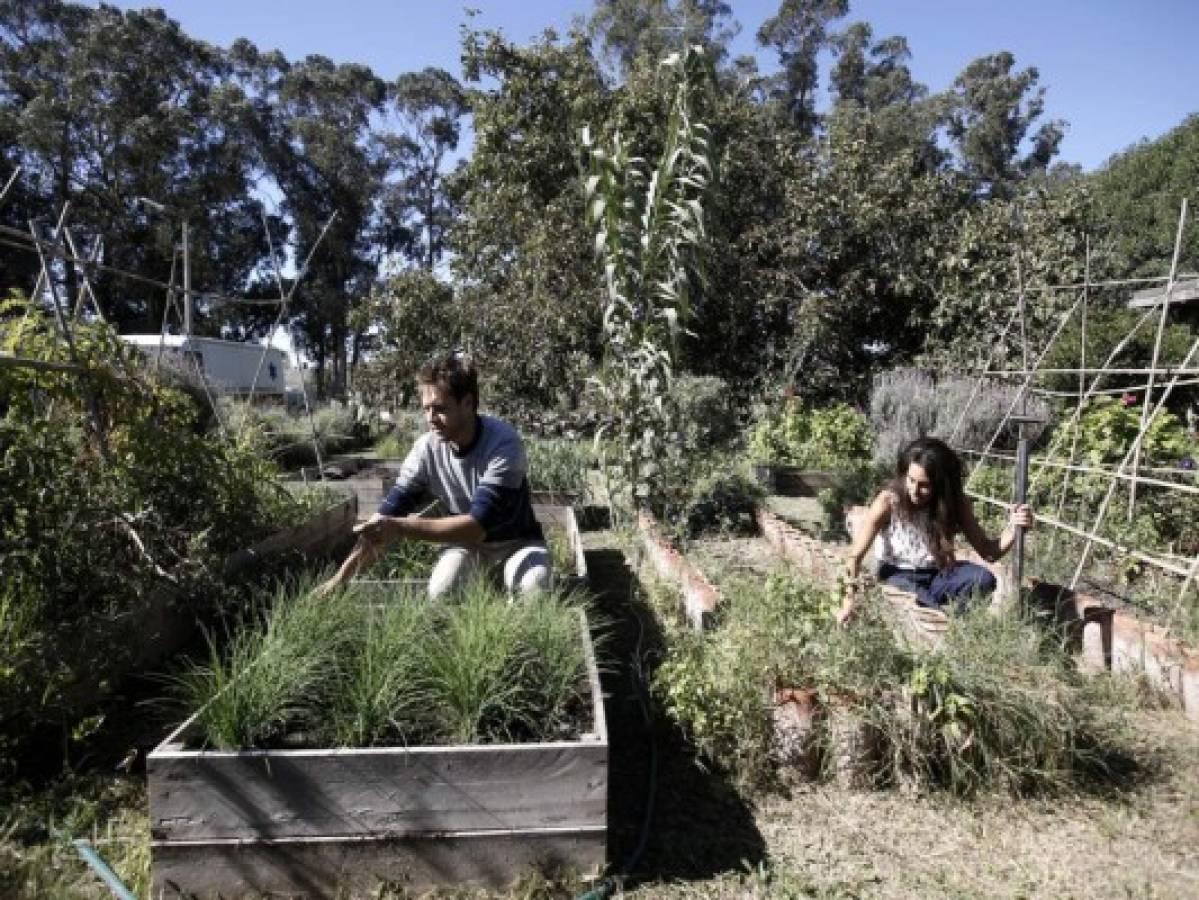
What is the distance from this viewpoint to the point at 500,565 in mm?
3514

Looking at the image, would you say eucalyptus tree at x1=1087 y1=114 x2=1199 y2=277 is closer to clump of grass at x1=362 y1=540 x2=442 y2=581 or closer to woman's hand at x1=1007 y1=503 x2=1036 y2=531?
woman's hand at x1=1007 y1=503 x2=1036 y2=531

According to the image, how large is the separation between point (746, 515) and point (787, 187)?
9.07 metres

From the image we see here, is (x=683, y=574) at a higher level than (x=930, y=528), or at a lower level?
lower

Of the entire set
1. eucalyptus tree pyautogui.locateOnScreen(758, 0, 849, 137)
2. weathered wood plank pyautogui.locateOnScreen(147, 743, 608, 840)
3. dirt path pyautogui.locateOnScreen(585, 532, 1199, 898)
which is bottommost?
dirt path pyautogui.locateOnScreen(585, 532, 1199, 898)

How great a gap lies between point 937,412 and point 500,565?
271 inches

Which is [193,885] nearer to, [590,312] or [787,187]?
[590,312]

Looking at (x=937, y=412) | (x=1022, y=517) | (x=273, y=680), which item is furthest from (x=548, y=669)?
(x=937, y=412)

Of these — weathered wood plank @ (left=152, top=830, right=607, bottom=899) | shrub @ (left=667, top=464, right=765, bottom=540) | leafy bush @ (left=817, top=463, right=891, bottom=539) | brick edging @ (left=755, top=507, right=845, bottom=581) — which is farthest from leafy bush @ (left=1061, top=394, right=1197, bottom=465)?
weathered wood plank @ (left=152, top=830, right=607, bottom=899)

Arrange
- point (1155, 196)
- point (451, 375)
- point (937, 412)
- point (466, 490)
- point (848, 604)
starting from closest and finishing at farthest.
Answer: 1. point (848, 604)
2. point (451, 375)
3. point (466, 490)
4. point (937, 412)
5. point (1155, 196)

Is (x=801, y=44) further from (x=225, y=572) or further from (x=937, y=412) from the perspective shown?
(x=225, y=572)

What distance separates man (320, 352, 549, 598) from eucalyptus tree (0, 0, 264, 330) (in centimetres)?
2442

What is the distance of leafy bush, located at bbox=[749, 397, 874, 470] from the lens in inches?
370

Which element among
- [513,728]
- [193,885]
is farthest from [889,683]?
[193,885]

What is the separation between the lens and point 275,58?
30.2 m
